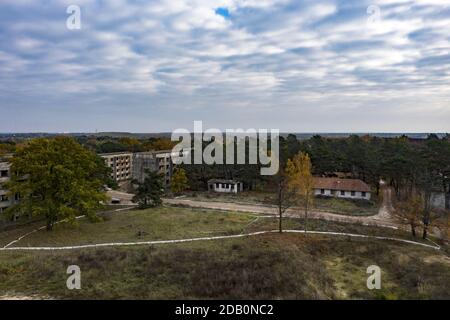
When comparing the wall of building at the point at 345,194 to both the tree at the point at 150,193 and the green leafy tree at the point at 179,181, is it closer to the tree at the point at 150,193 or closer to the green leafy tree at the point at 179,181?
the green leafy tree at the point at 179,181

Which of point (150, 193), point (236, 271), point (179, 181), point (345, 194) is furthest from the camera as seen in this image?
point (179, 181)

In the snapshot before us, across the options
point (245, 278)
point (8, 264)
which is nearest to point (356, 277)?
point (245, 278)

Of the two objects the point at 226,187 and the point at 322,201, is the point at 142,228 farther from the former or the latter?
the point at 226,187

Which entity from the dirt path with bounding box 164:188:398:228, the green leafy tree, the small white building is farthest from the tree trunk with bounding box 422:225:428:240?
the green leafy tree

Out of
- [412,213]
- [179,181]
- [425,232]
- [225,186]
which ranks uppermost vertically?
[179,181]

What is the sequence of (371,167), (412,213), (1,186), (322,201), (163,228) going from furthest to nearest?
(371,167)
(322,201)
(1,186)
(163,228)
(412,213)

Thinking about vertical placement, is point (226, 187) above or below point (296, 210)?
above

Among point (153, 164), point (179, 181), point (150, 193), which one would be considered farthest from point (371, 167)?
point (153, 164)
